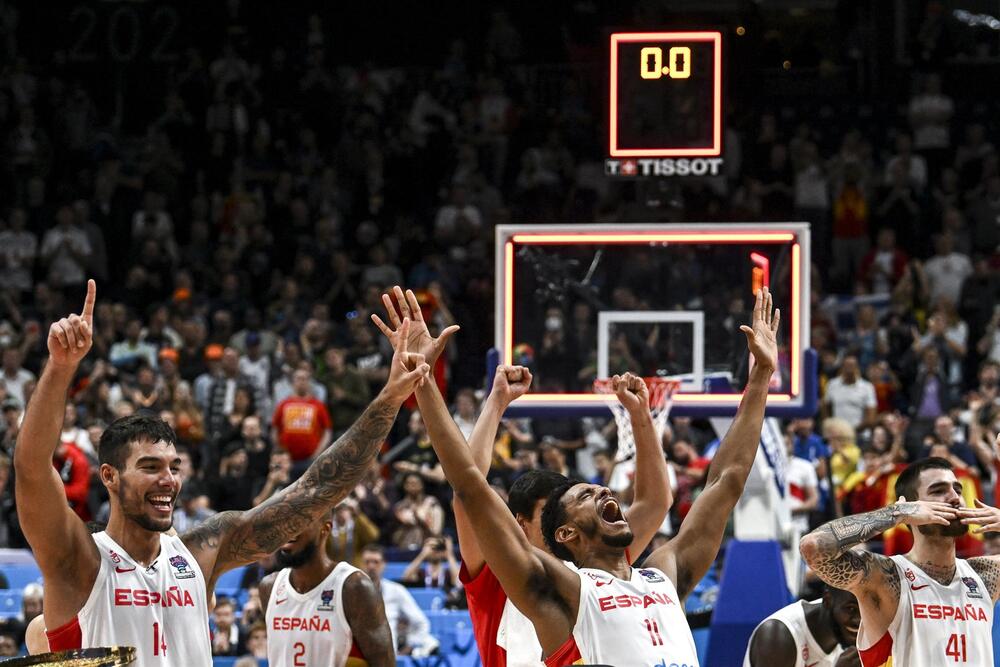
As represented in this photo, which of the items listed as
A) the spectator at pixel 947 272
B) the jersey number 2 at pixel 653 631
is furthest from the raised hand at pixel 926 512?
the spectator at pixel 947 272

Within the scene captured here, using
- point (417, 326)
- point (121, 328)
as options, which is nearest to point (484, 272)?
point (121, 328)

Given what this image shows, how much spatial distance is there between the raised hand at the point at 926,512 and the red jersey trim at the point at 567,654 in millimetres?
1479

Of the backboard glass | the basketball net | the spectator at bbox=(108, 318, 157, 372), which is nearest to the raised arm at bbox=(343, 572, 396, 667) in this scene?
the basketball net

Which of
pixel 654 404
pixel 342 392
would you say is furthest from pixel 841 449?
pixel 654 404

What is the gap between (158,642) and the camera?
568 centimetres

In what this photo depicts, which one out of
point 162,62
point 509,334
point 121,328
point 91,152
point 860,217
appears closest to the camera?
point 509,334

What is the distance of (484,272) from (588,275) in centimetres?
829

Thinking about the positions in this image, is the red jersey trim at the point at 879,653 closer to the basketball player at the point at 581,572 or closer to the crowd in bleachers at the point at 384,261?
the basketball player at the point at 581,572

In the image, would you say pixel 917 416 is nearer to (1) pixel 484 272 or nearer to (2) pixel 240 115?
(1) pixel 484 272

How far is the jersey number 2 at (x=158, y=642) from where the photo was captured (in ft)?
18.6

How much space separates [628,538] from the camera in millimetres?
6180

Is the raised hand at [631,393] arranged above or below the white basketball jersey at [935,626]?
above

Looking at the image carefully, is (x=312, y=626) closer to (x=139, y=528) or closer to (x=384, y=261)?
(x=139, y=528)

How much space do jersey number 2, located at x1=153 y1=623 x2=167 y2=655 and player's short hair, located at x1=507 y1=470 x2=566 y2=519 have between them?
178 cm
